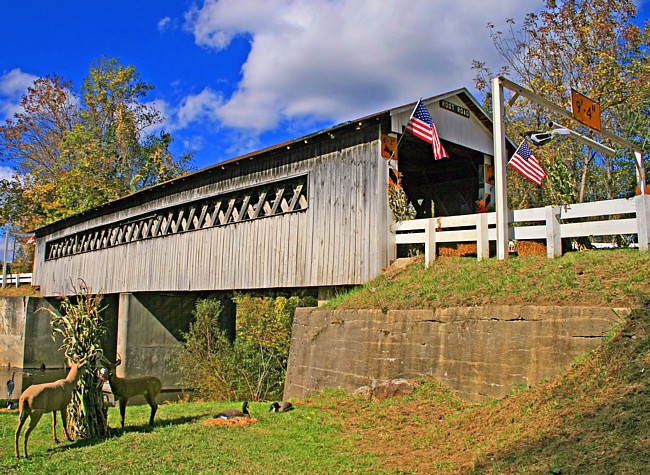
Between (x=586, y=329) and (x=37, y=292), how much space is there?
3588cm

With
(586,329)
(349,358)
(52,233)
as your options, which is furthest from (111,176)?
(586,329)

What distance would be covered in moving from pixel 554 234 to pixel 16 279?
40054 mm

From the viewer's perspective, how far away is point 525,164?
40.3 ft

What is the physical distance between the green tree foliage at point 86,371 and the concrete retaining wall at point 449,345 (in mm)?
4118

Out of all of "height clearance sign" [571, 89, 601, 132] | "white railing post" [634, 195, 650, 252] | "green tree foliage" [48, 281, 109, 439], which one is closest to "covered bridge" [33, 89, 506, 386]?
"height clearance sign" [571, 89, 601, 132]

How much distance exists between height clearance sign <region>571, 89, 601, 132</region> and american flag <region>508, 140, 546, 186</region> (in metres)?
1.18

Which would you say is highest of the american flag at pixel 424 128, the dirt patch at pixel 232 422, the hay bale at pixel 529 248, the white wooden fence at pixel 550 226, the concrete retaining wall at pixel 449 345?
the american flag at pixel 424 128

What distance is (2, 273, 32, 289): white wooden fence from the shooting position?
133ft

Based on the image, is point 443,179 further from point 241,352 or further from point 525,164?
point 241,352

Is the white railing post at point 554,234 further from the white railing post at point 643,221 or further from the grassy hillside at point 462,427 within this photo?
the white railing post at point 643,221

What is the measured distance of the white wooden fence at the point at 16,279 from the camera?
40.6m

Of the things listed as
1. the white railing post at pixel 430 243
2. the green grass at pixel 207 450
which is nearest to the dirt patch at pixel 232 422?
the green grass at pixel 207 450

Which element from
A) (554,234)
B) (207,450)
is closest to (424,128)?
(554,234)

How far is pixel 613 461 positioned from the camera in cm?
501
